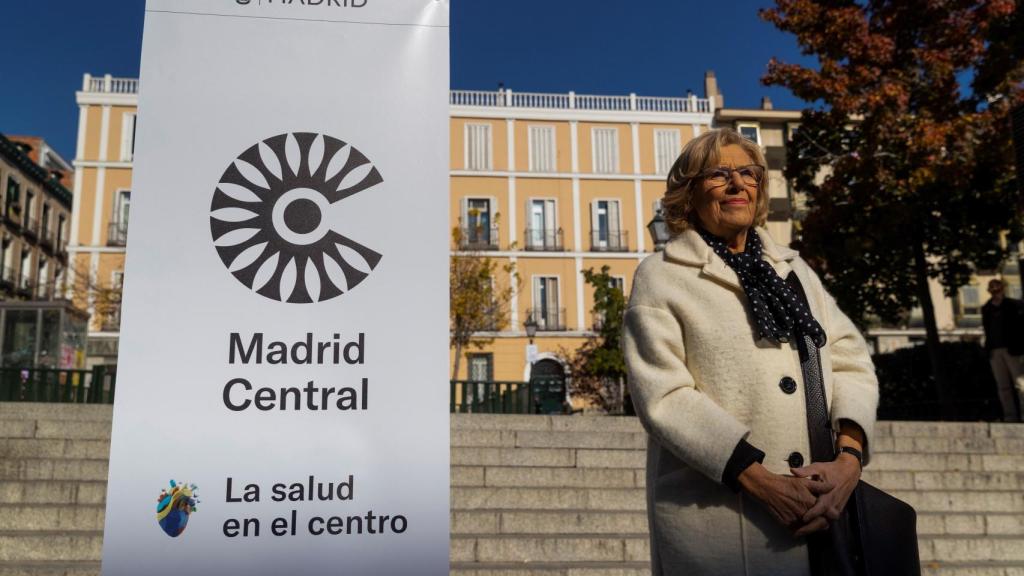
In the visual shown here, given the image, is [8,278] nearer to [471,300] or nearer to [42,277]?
[42,277]

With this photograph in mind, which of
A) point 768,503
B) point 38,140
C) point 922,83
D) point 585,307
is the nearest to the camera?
point 768,503

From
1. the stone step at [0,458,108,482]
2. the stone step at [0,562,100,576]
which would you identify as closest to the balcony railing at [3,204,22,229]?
the stone step at [0,458,108,482]

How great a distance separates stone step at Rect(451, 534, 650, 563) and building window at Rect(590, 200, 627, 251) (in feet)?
97.9

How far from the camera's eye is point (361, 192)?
181cm

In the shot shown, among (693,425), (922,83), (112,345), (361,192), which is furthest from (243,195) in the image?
(112,345)

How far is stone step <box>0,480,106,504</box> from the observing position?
18.9 feet

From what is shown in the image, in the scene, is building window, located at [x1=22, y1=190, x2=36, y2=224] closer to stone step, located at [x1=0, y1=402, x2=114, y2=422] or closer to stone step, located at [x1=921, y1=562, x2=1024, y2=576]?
stone step, located at [x1=0, y1=402, x2=114, y2=422]

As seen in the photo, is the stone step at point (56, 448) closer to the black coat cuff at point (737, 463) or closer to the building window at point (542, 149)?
the black coat cuff at point (737, 463)

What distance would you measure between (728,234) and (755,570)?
76 cm

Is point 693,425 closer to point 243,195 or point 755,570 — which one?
point 755,570

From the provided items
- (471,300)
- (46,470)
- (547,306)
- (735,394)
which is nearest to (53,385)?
(46,470)

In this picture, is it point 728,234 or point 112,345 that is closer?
point 728,234

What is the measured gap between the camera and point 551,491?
6121 mm

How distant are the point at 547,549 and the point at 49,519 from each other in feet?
11.1
